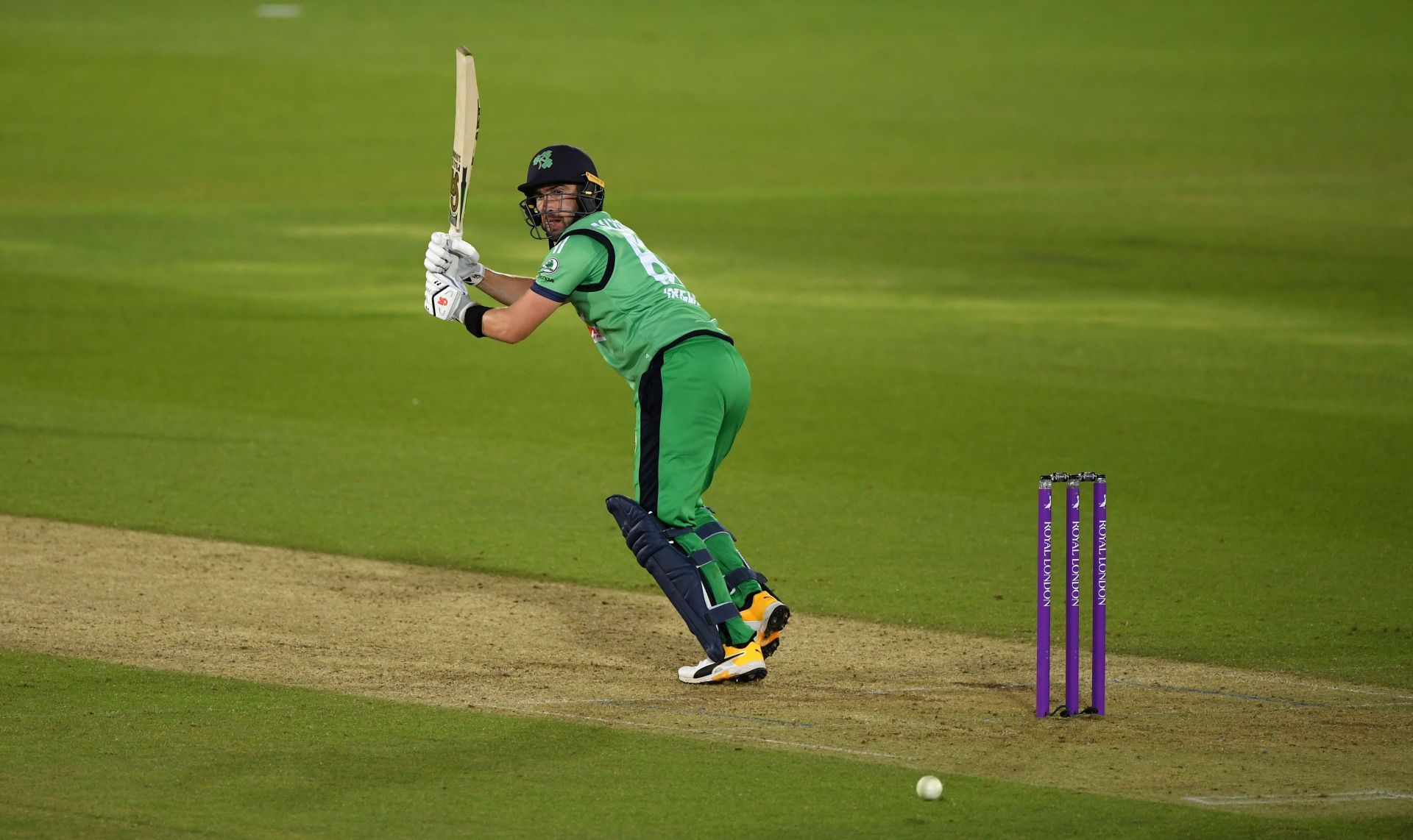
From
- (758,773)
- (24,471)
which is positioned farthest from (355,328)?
(758,773)

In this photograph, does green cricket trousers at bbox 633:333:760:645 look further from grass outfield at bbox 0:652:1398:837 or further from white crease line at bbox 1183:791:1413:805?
white crease line at bbox 1183:791:1413:805

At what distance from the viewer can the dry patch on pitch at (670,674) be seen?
244 inches

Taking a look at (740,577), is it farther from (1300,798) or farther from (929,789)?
(1300,798)

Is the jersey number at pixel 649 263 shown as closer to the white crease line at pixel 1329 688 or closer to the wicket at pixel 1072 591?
the wicket at pixel 1072 591

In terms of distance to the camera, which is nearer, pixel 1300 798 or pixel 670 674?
pixel 1300 798

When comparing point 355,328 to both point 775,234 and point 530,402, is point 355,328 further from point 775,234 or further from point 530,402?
point 775,234

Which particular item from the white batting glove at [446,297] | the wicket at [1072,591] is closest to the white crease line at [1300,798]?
the wicket at [1072,591]

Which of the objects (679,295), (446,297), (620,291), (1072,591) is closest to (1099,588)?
(1072,591)

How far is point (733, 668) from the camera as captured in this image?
7.10 m

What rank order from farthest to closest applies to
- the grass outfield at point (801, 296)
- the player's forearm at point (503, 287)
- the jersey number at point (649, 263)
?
1. the grass outfield at point (801, 296)
2. the player's forearm at point (503, 287)
3. the jersey number at point (649, 263)

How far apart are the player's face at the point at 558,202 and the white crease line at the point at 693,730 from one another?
2001 millimetres

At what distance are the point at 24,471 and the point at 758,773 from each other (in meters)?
6.89

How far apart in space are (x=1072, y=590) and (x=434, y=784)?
7.77 ft

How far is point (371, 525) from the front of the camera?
1029 centimetres
